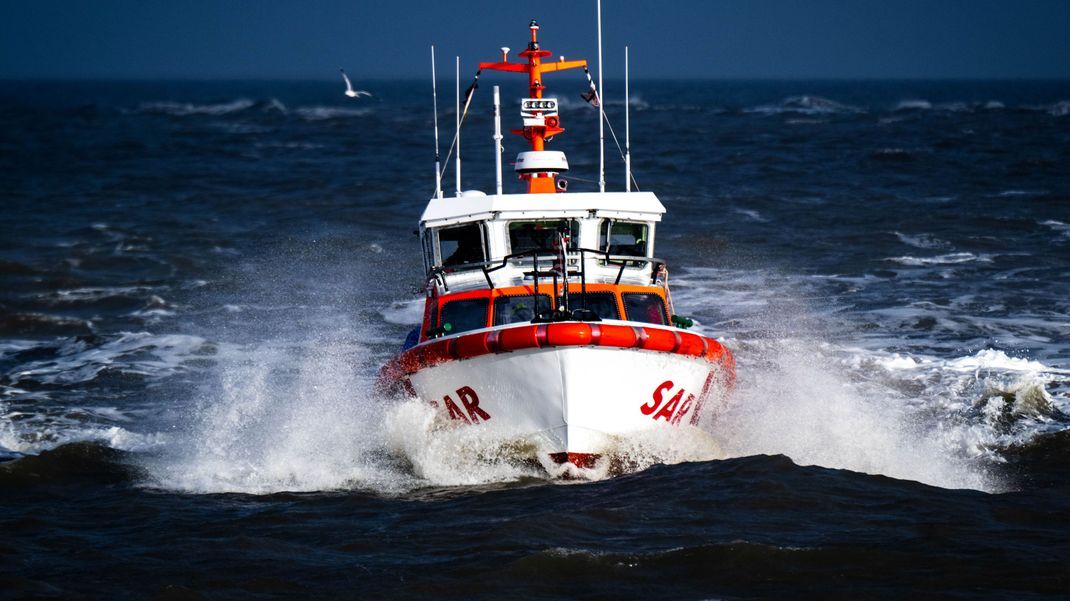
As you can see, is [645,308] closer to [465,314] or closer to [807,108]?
[465,314]

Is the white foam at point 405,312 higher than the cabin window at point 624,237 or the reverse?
the reverse

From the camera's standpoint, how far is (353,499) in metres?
11.4

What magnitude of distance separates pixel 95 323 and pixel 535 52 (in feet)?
33.1

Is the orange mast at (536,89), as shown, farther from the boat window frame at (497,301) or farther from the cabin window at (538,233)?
the boat window frame at (497,301)

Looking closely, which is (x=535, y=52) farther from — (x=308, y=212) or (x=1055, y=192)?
(x=1055, y=192)

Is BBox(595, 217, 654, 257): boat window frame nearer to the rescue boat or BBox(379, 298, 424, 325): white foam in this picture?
the rescue boat

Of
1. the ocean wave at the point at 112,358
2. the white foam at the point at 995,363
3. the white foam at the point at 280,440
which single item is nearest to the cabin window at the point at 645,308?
the white foam at the point at 280,440

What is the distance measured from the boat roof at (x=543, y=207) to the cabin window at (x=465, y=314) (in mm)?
915

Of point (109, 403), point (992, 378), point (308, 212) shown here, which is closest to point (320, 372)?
point (109, 403)

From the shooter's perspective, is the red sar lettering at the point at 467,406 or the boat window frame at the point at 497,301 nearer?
the red sar lettering at the point at 467,406

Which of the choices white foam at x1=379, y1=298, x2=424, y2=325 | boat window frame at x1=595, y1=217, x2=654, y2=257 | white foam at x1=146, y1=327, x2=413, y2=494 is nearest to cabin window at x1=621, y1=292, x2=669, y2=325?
boat window frame at x1=595, y1=217, x2=654, y2=257

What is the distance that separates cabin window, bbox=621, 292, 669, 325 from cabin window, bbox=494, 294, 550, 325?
79 centimetres

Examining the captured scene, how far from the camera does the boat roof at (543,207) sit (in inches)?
522

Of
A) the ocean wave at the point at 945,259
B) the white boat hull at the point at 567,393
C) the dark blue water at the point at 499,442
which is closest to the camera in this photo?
the dark blue water at the point at 499,442
